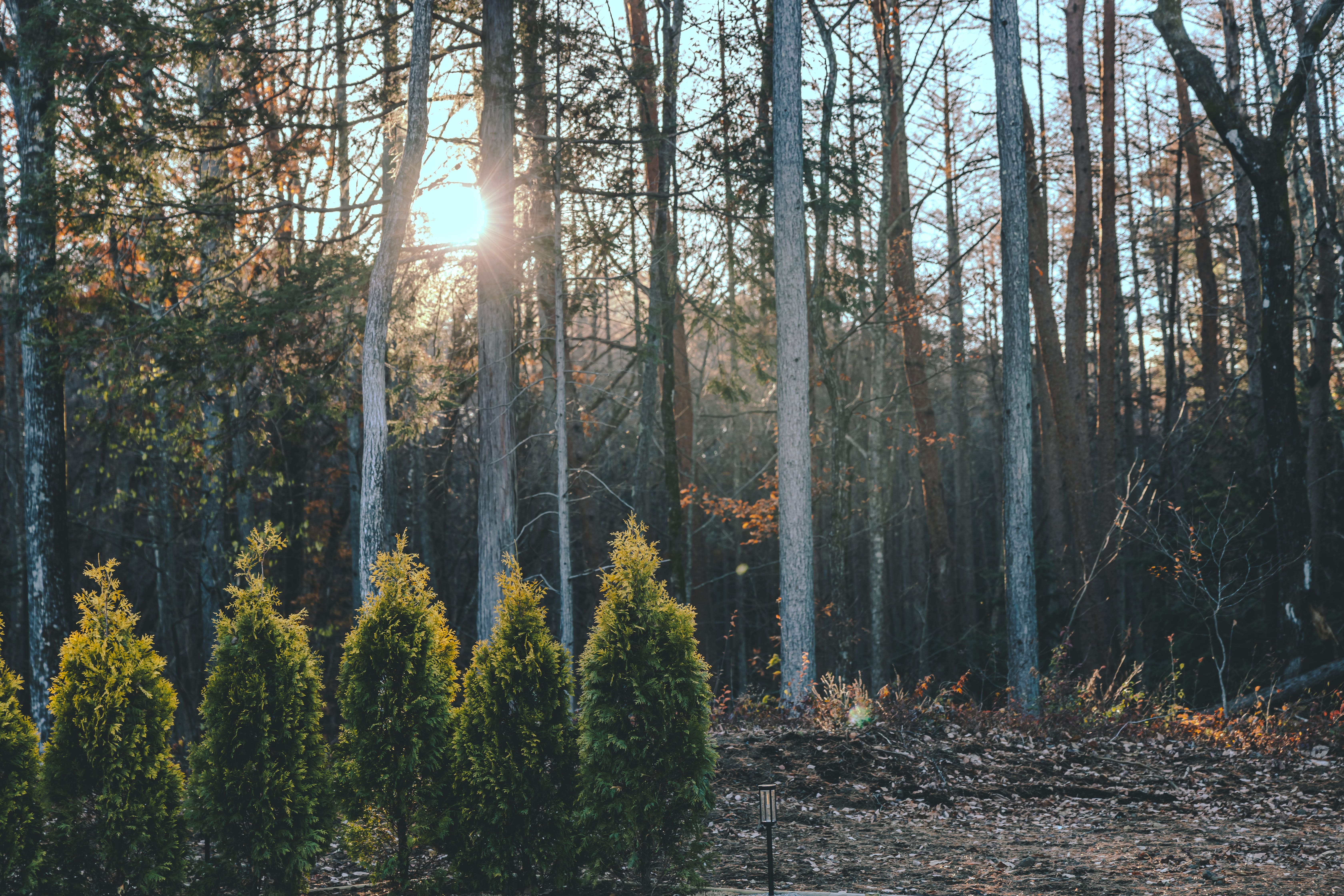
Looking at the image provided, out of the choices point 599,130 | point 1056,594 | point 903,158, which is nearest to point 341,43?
point 599,130

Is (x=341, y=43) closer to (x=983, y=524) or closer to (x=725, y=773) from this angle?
(x=725, y=773)

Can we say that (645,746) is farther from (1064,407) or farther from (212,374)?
(1064,407)

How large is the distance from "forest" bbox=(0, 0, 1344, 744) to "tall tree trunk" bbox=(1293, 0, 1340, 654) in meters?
0.13

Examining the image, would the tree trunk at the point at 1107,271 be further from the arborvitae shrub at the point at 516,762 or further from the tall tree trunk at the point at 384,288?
the arborvitae shrub at the point at 516,762

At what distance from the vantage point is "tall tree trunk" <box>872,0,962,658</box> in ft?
54.7

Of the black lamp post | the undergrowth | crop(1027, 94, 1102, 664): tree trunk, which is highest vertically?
crop(1027, 94, 1102, 664): tree trunk

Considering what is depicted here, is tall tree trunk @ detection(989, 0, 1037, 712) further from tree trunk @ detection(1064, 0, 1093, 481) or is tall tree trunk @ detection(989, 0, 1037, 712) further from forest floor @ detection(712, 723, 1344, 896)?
tree trunk @ detection(1064, 0, 1093, 481)

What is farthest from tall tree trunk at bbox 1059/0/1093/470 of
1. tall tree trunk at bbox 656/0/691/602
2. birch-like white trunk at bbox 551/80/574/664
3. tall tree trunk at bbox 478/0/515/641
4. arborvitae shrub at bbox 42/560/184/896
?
arborvitae shrub at bbox 42/560/184/896

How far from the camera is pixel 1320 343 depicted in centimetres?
1474

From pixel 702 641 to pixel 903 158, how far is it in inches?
415

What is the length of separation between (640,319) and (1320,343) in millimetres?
10850

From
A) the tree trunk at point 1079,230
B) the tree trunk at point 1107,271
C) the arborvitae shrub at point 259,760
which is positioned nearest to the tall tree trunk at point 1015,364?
the tree trunk at point 1079,230

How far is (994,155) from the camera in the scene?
16.9 metres

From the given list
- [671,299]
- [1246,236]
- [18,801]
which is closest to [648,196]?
[671,299]
